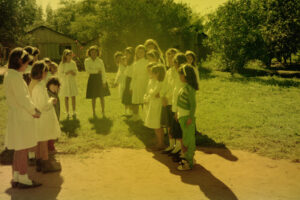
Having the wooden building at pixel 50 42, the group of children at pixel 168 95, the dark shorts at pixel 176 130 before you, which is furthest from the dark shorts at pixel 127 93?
the wooden building at pixel 50 42

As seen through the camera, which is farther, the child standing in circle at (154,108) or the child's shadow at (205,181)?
the child standing in circle at (154,108)

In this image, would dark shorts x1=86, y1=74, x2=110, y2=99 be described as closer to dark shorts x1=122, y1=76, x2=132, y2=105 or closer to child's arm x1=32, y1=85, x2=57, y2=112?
dark shorts x1=122, y1=76, x2=132, y2=105

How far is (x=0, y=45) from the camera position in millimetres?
25422

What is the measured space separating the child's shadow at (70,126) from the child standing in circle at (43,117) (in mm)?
2183

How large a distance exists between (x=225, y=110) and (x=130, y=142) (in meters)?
4.76

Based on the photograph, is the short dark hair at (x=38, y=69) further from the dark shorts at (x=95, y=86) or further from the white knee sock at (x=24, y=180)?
the dark shorts at (x=95, y=86)

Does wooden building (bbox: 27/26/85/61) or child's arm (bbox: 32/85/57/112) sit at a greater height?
wooden building (bbox: 27/26/85/61)

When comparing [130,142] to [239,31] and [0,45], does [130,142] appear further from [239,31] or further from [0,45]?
[0,45]

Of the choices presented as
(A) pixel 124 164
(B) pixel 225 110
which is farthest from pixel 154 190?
(B) pixel 225 110

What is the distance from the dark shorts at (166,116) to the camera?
652 cm

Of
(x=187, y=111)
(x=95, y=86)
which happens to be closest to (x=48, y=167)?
(x=187, y=111)

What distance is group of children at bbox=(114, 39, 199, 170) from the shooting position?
5406 mm

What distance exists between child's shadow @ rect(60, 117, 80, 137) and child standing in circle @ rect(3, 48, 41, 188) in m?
2.97

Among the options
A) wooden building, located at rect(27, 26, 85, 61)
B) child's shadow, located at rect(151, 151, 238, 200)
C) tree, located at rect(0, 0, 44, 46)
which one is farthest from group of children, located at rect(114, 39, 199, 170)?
wooden building, located at rect(27, 26, 85, 61)
